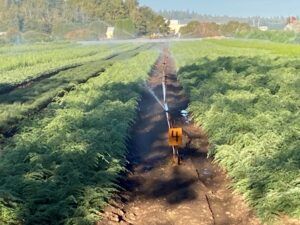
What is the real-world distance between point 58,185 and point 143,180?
7.15 ft

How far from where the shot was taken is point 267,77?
1984 centimetres

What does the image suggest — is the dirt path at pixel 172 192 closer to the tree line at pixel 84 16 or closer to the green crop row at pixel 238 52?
the green crop row at pixel 238 52

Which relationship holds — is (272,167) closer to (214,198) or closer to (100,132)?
(214,198)

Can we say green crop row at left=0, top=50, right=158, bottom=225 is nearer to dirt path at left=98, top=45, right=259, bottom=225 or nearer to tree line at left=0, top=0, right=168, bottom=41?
dirt path at left=98, top=45, right=259, bottom=225

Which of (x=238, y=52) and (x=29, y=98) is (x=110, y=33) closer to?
(x=238, y=52)

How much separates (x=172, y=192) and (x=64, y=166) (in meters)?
2.06

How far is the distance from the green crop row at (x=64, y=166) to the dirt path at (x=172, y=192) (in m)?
0.39

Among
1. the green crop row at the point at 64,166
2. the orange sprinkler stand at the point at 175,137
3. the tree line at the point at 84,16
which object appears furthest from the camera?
the tree line at the point at 84,16

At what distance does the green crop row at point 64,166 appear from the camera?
7027 mm

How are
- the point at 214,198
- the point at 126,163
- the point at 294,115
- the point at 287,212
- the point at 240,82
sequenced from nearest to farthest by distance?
the point at 287,212, the point at 214,198, the point at 126,163, the point at 294,115, the point at 240,82

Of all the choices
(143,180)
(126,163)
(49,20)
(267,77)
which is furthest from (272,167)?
(49,20)

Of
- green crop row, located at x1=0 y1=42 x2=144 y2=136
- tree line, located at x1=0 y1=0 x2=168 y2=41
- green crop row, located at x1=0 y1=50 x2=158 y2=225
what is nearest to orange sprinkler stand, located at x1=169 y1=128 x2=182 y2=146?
green crop row, located at x1=0 y1=50 x2=158 y2=225

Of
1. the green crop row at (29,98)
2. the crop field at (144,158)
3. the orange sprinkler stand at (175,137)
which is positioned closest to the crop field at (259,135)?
the crop field at (144,158)

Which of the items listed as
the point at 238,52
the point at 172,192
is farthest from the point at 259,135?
the point at 238,52
